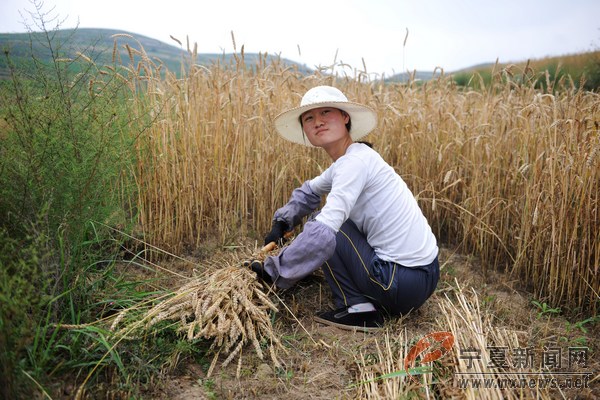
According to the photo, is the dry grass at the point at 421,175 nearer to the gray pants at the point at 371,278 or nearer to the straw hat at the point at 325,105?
the gray pants at the point at 371,278

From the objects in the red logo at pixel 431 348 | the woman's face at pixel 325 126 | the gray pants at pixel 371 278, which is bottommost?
the red logo at pixel 431 348

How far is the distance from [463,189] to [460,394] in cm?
192

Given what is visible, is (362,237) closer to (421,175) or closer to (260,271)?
(260,271)

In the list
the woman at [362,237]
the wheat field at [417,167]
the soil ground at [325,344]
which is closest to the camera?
the soil ground at [325,344]

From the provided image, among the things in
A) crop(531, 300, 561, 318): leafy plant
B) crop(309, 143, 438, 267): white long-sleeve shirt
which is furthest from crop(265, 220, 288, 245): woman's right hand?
crop(531, 300, 561, 318): leafy plant

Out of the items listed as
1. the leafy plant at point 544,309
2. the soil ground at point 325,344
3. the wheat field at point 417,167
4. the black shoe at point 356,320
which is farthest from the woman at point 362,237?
the leafy plant at point 544,309

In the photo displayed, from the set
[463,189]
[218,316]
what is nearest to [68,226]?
[218,316]

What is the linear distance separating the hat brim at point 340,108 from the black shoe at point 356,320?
1098mm

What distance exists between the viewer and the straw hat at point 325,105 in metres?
2.46

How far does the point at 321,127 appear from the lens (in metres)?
2.52

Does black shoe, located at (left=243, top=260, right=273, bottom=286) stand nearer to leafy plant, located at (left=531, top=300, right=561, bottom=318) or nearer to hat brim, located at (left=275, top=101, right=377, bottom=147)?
hat brim, located at (left=275, top=101, right=377, bottom=147)

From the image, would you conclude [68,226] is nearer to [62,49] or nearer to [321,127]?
[62,49]

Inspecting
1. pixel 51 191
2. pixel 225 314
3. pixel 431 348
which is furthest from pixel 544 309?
pixel 51 191

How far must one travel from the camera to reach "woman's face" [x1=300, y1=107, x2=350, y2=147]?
8.21 feet
